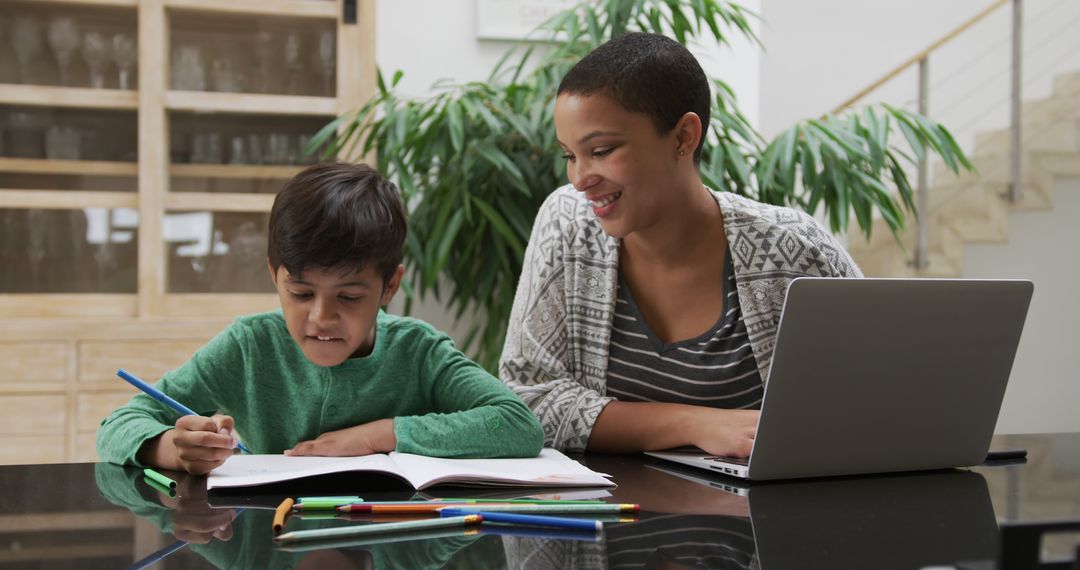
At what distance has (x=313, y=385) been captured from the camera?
125 centimetres

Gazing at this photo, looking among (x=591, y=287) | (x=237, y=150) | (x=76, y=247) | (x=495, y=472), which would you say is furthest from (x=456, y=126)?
(x=495, y=472)

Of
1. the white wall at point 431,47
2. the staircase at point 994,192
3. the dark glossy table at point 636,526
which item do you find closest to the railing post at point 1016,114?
the staircase at point 994,192

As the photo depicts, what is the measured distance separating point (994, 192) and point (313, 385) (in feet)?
15.7

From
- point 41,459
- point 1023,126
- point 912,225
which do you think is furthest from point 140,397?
point 1023,126

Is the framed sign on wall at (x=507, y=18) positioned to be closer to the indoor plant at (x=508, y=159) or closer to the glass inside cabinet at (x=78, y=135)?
the indoor plant at (x=508, y=159)

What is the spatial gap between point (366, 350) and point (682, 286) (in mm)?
456

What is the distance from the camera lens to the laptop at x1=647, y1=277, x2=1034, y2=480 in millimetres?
937

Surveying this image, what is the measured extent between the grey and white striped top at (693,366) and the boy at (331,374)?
25 centimetres

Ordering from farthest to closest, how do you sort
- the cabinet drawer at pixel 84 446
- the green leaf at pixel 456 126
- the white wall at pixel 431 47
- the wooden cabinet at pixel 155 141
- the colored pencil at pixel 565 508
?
1. the white wall at pixel 431 47
2. the wooden cabinet at pixel 155 141
3. the cabinet drawer at pixel 84 446
4. the green leaf at pixel 456 126
5. the colored pencil at pixel 565 508

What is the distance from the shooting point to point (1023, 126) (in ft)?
17.5

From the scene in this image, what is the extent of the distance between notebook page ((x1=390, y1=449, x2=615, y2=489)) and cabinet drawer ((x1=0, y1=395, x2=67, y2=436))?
1.97 meters

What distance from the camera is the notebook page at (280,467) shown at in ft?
3.01

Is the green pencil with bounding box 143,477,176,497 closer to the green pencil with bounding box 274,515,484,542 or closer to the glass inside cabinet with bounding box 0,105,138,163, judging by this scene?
the green pencil with bounding box 274,515,484,542

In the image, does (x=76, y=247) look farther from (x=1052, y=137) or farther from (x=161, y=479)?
(x=1052, y=137)
